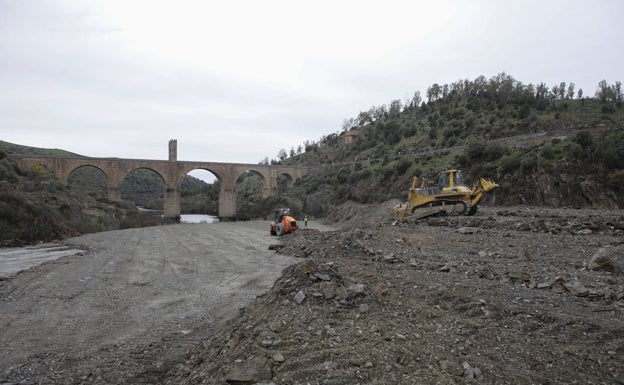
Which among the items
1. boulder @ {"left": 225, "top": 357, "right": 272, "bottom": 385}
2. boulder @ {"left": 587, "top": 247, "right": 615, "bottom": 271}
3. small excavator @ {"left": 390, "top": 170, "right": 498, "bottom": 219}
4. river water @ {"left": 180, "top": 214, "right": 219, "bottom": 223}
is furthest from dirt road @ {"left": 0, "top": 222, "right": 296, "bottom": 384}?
river water @ {"left": 180, "top": 214, "right": 219, "bottom": 223}

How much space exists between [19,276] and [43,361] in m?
7.43

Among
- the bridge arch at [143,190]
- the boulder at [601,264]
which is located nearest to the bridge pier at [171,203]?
the bridge arch at [143,190]

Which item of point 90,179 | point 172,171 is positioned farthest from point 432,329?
point 90,179

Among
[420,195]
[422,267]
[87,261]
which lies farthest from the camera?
[420,195]

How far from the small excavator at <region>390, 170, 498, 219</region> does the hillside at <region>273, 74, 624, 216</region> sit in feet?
33.2

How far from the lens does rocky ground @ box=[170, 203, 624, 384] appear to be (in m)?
3.91

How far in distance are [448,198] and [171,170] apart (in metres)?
43.1

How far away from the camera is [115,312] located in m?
7.79

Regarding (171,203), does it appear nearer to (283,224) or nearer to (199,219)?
(199,219)

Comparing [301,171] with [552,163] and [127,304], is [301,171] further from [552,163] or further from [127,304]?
[127,304]

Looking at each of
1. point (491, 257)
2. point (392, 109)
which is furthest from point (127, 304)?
point (392, 109)

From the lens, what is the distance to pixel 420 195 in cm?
2097

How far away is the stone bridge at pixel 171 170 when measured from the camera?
47469 mm

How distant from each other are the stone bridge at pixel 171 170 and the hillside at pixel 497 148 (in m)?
6.29
